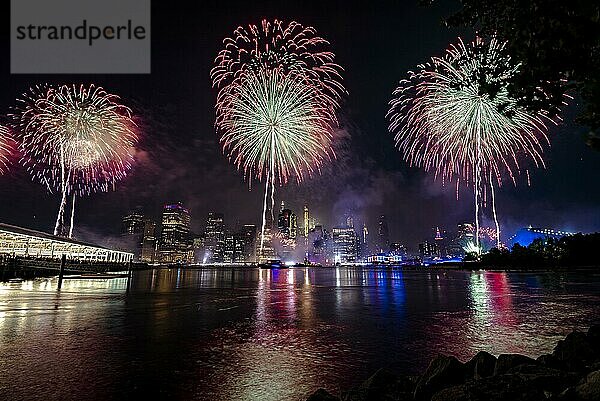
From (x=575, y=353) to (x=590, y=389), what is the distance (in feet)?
14.7

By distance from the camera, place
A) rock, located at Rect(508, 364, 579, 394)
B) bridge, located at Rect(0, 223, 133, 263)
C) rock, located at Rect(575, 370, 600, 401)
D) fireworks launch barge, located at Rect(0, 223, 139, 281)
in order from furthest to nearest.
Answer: bridge, located at Rect(0, 223, 133, 263) → fireworks launch barge, located at Rect(0, 223, 139, 281) → rock, located at Rect(508, 364, 579, 394) → rock, located at Rect(575, 370, 600, 401)

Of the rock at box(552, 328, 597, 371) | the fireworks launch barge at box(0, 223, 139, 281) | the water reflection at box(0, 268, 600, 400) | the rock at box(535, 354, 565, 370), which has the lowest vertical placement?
the water reflection at box(0, 268, 600, 400)

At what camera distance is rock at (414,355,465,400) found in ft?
23.0

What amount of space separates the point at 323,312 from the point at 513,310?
1026 cm

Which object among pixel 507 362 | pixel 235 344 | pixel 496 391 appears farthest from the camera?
pixel 235 344

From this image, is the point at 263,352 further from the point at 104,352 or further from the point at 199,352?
the point at 104,352

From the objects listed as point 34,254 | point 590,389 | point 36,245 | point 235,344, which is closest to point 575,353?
point 590,389

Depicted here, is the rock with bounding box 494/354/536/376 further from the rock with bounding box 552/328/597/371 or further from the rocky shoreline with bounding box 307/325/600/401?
the rock with bounding box 552/328/597/371

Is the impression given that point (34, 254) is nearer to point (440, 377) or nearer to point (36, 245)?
point (36, 245)

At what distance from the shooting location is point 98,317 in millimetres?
19000

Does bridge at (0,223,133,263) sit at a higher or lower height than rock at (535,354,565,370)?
higher

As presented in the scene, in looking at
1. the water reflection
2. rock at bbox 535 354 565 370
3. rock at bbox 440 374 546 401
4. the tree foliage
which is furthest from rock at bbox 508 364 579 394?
the tree foliage

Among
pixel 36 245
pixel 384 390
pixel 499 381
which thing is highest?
pixel 36 245

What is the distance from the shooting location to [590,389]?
5086 millimetres
